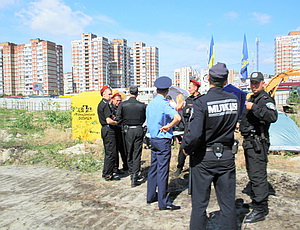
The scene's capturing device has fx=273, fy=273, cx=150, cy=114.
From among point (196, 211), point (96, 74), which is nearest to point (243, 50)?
point (196, 211)

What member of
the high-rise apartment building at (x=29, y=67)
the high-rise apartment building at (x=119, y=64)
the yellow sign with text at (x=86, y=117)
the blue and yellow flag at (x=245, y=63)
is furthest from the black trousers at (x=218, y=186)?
the high-rise apartment building at (x=29, y=67)

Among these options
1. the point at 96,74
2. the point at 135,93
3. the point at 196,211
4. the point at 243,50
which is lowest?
the point at 196,211

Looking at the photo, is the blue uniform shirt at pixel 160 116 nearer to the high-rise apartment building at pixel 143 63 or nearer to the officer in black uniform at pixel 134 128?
the officer in black uniform at pixel 134 128

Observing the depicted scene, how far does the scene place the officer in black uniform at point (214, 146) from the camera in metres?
2.91

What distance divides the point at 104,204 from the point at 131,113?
179 centimetres

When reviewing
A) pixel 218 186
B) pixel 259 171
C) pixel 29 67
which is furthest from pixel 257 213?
pixel 29 67

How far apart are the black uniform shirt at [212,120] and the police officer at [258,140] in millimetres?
892

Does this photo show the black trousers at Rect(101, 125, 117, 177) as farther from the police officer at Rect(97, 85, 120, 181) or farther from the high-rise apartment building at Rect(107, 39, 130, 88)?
the high-rise apartment building at Rect(107, 39, 130, 88)

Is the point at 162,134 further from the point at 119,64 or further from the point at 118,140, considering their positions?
the point at 119,64

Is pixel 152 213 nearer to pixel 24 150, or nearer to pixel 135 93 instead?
pixel 135 93

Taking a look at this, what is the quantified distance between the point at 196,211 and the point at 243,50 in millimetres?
19778

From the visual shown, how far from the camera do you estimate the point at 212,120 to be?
9.55ft

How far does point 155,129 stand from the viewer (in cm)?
429

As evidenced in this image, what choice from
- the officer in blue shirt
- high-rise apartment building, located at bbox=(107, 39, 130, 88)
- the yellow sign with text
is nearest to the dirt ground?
the officer in blue shirt
